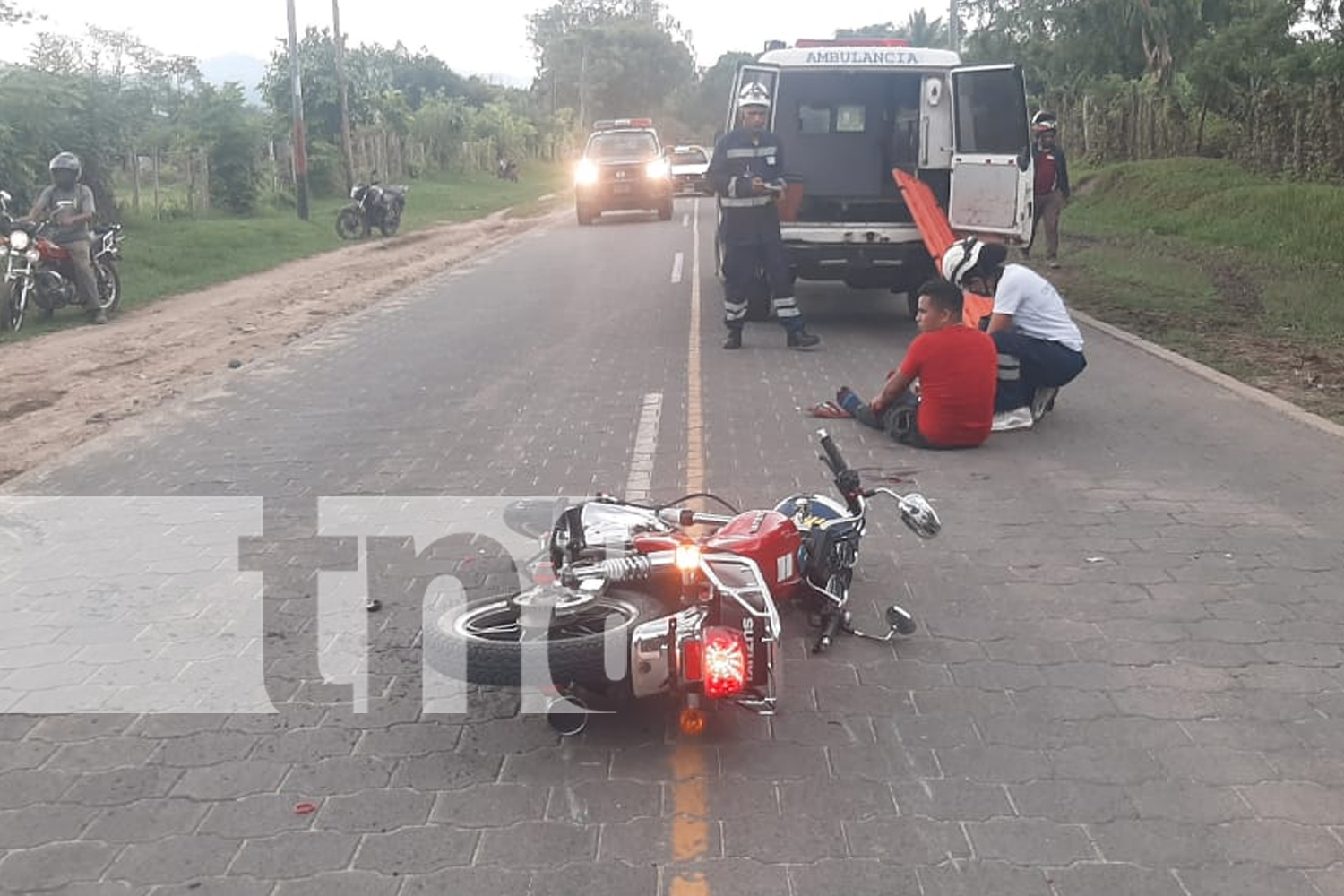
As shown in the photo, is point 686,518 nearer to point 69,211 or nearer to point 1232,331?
point 1232,331

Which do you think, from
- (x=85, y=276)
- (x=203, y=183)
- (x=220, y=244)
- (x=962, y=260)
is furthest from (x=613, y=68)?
(x=962, y=260)

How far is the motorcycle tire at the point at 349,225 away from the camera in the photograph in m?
25.5

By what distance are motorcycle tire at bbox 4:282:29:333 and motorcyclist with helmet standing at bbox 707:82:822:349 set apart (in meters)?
7.52

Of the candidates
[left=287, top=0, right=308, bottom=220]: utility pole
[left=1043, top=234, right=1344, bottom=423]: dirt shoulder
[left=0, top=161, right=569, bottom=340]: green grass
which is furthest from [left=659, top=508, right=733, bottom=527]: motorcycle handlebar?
[left=287, top=0, right=308, bottom=220]: utility pole

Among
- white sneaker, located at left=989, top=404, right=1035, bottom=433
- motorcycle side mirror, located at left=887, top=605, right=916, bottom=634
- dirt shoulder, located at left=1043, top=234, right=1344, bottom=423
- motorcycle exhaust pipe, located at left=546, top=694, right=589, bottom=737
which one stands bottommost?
motorcycle exhaust pipe, located at left=546, top=694, right=589, bottom=737

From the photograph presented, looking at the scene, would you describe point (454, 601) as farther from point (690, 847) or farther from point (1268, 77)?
point (1268, 77)

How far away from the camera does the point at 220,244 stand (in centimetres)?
2180

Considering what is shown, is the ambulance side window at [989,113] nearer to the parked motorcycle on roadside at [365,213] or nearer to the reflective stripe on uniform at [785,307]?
the reflective stripe on uniform at [785,307]

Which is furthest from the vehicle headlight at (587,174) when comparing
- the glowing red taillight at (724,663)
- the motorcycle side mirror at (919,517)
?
A: the glowing red taillight at (724,663)

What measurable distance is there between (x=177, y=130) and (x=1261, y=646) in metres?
25.1

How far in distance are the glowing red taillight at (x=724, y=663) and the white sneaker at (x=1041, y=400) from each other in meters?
5.16

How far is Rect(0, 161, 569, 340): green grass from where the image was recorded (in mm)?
17344

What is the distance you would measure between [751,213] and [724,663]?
7861 mm

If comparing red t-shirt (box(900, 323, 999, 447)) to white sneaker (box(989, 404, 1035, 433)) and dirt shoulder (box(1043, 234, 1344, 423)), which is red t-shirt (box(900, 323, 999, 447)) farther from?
dirt shoulder (box(1043, 234, 1344, 423))
